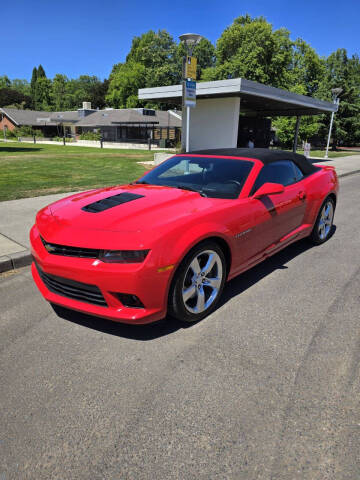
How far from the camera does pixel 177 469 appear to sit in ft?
5.61

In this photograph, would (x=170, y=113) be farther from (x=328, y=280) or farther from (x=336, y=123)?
(x=328, y=280)

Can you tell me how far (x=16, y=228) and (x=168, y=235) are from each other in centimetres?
407

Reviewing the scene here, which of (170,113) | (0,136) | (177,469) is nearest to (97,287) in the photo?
(177,469)

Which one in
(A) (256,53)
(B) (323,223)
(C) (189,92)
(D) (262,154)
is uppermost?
(A) (256,53)

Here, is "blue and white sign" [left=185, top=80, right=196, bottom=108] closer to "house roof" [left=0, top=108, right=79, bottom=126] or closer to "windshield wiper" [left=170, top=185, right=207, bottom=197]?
"windshield wiper" [left=170, top=185, right=207, bottom=197]

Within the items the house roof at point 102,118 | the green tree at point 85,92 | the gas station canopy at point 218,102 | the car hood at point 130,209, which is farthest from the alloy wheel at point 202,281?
the green tree at point 85,92

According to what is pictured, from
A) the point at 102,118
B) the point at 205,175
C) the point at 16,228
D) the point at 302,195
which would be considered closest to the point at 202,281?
the point at 205,175

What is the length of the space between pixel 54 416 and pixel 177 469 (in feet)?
2.78

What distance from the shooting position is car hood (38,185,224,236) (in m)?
2.75

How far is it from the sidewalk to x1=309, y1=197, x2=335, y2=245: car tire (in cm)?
418

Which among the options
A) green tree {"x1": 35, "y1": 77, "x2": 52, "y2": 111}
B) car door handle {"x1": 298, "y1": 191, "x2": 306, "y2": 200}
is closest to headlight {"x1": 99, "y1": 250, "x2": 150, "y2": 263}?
Result: car door handle {"x1": 298, "y1": 191, "x2": 306, "y2": 200}

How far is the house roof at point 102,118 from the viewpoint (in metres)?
42.6

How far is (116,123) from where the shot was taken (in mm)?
42844

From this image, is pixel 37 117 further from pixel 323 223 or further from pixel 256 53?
pixel 323 223
